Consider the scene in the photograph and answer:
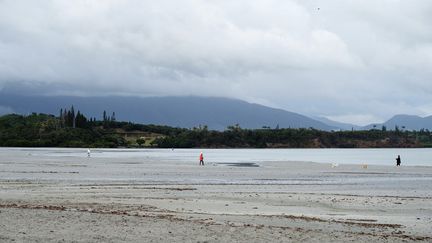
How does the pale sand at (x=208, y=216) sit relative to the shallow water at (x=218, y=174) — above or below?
below

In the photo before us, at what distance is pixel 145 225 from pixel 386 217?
33.8 ft

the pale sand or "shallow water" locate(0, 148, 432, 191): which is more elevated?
"shallow water" locate(0, 148, 432, 191)

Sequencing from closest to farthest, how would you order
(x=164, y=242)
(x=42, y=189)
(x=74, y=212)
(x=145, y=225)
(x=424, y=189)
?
1. (x=164, y=242)
2. (x=145, y=225)
3. (x=74, y=212)
4. (x=42, y=189)
5. (x=424, y=189)

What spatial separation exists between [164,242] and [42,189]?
69.4ft

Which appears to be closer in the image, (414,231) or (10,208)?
(414,231)

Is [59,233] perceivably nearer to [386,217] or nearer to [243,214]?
[243,214]

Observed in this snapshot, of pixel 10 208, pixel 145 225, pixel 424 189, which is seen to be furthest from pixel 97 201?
pixel 424 189

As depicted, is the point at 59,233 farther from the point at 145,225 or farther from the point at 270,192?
the point at 270,192

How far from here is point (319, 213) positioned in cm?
2481

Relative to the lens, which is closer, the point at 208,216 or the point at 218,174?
the point at 208,216

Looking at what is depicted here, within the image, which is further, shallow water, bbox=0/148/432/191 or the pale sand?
shallow water, bbox=0/148/432/191

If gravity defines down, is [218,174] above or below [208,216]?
above

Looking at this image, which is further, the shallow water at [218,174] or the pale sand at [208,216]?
the shallow water at [218,174]

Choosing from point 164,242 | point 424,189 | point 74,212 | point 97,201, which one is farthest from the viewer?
point 424,189
